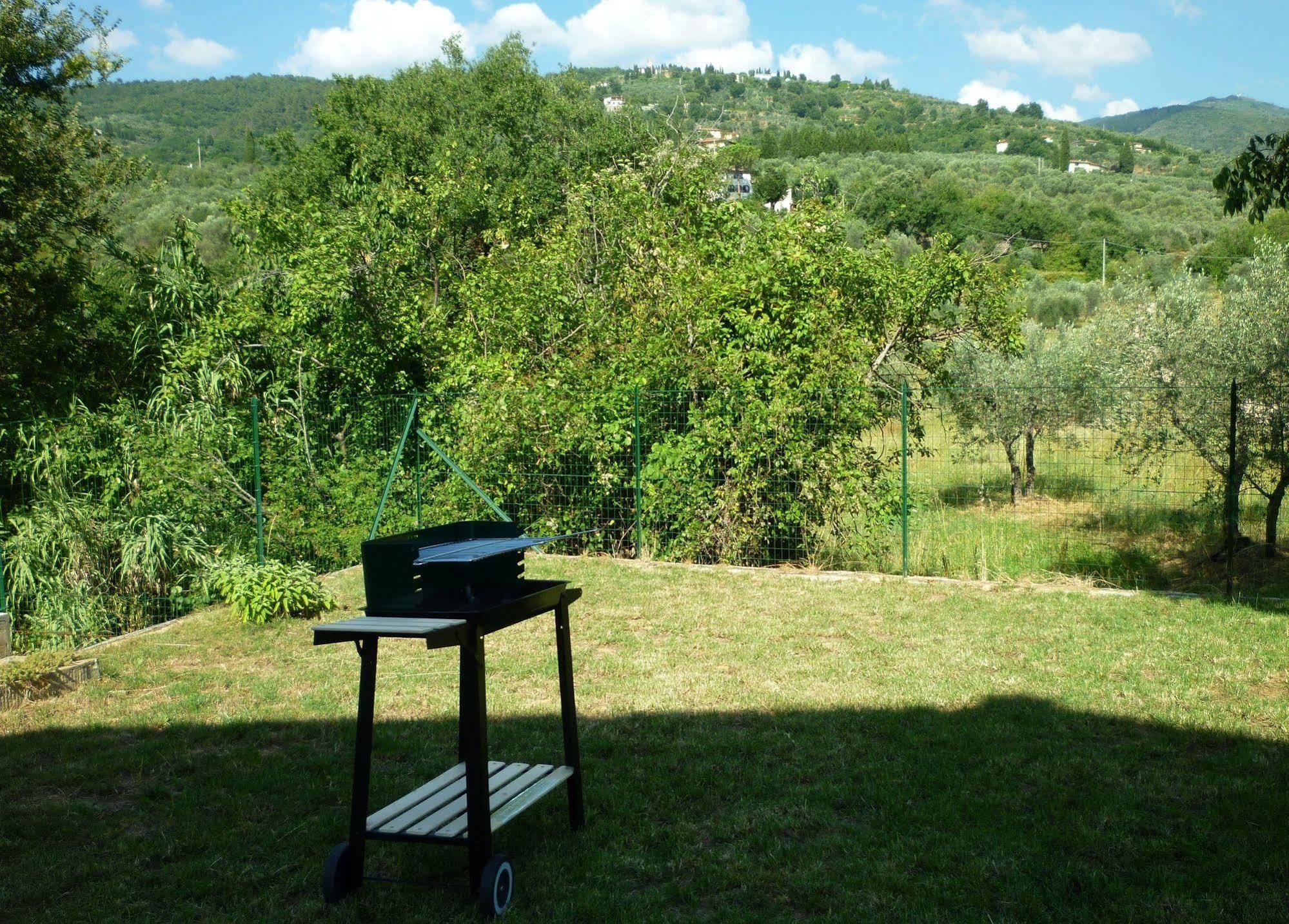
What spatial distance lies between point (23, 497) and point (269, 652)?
4.37 m

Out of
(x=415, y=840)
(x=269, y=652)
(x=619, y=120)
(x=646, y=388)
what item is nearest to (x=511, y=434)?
(x=646, y=388)

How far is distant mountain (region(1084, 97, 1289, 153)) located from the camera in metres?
112

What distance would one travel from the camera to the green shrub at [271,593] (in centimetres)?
843

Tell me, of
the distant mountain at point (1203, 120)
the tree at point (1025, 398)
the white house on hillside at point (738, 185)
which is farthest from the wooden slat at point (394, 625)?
the distant mountain at point (1203, 120)

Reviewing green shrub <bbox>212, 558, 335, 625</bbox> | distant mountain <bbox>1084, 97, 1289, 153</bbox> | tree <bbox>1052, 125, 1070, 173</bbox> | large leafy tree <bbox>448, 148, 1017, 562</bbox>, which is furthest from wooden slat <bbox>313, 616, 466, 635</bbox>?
distant mountain <bbox>1084, 97, 1289, 153</bbox>

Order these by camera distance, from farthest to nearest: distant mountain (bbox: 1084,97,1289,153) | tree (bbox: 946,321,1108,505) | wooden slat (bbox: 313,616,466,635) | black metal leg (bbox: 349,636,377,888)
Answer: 1. distant mountain (bbox: 1084,97,1289,153)
2. tree (bbox: 946,321,1108,505)
3. black metal leg (bbox: 349,636,377,888)
4. wooden slat (bbox: 313,616,466,635)

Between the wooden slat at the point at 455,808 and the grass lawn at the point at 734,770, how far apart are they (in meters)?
0.24

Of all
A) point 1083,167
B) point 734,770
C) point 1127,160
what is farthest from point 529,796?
point 1127,160

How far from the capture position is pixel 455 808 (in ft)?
12.9

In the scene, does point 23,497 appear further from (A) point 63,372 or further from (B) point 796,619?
(B) point 796,619

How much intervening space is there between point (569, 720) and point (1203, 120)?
15949 centimetres

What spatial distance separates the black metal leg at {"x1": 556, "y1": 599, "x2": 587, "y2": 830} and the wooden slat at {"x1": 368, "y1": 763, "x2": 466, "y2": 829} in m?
0.48

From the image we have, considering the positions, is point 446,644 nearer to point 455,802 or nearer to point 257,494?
point 455,802

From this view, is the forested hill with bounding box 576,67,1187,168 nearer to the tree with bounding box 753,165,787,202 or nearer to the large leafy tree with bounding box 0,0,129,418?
the tree with bounding box 753,165,787,202
